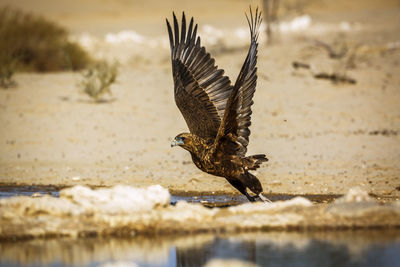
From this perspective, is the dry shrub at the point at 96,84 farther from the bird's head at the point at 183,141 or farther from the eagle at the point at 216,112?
the bird's head at the point at 183,141

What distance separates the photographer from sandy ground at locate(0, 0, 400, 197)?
387 inches

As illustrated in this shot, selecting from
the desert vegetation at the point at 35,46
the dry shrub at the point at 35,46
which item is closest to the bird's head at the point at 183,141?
the desert vegetation at the point at 35,46

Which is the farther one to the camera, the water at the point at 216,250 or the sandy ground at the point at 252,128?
the sandy ground at the point at 252,128

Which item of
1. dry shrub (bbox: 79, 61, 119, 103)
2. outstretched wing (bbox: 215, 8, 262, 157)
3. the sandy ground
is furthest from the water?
dry shrub (bbox: 79, 61, 119, 103)

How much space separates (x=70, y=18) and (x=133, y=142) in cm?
3062

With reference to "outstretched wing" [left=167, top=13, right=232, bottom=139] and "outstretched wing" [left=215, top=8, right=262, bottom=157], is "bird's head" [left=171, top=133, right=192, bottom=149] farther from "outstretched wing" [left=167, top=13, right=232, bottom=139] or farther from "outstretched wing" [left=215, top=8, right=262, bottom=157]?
"outstretched wing" [left=167, top=13, right=232, bottom=139]

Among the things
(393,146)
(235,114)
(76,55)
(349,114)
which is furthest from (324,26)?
(235,114)

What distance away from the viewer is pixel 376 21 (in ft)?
104

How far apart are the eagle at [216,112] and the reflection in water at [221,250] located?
138 cm

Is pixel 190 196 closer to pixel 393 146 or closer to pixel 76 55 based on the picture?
pixel 393 146

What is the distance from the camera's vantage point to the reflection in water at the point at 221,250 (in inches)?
226

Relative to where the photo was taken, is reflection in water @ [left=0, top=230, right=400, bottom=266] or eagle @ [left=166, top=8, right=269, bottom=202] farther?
eagle @ [left=166, top=8, right=269, bottom=202]

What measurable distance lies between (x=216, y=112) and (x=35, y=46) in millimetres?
11563

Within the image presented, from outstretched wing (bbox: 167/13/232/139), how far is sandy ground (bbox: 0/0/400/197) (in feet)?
2.91
